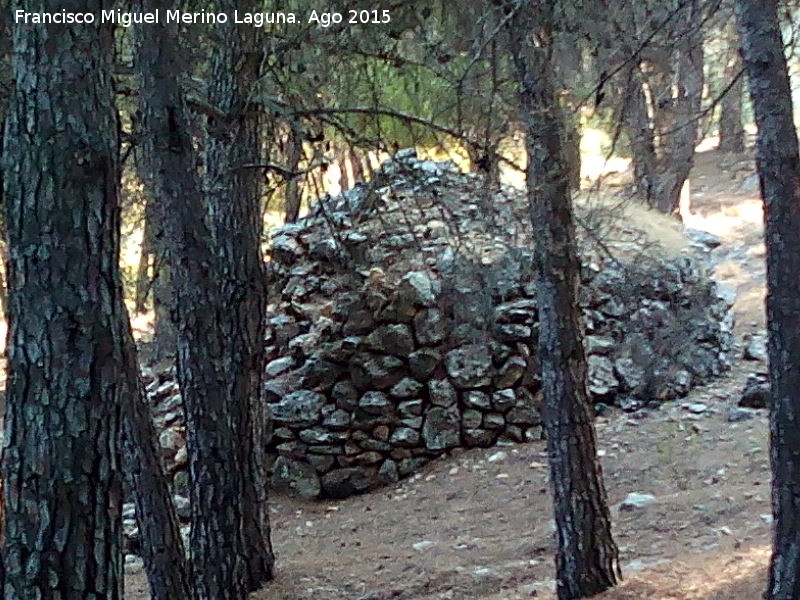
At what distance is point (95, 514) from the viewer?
293 cm

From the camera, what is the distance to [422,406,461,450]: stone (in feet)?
33.1

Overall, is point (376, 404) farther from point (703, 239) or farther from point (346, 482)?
point (703, 239)

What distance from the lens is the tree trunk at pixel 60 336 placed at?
289 centimetres

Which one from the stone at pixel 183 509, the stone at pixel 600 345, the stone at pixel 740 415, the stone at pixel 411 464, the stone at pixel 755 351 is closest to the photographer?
the stone at pixel 183 509

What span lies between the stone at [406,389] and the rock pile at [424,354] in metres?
0.02

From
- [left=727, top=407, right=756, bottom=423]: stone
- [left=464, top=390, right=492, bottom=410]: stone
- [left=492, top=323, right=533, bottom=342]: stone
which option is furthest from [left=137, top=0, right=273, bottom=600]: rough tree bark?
[left=727, top=407, right=756, bottom=423]: stone

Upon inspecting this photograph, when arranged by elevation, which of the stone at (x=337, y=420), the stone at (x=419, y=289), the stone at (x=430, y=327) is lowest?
the stone at (x=337, y=420)

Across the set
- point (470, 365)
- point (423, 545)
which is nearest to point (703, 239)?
point (470, 365)

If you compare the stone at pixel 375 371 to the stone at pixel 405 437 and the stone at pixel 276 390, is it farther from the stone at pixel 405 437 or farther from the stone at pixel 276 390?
the stone at pixel 276 390

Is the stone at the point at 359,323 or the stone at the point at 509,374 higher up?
the stone at the point at 359,323

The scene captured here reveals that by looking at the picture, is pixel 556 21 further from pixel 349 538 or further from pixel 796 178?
pixel 349 538

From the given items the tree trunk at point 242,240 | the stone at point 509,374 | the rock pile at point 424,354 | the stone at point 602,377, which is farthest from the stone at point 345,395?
the tree trunk at point 242,240

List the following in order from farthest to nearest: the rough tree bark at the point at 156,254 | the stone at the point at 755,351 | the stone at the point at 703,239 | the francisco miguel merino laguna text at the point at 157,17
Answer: the stone at the point at 703,239 < the stone at the point at 755,351 < the rough tree bark at the point at 156,254 < the francisco miguel merino laguna text at the point at 157,17

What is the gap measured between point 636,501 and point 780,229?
15.6 feet
